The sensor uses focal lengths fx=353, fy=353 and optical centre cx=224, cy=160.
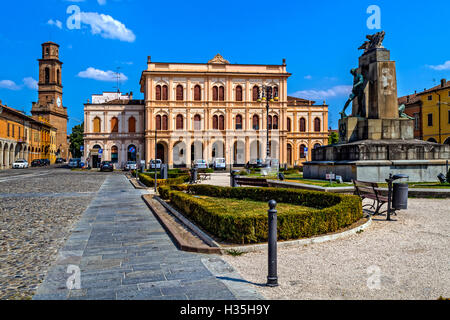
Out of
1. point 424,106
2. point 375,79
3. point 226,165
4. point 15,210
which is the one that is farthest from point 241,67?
point 15,210

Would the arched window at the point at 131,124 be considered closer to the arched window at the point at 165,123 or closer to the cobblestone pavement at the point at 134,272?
the arched window at the point at 165,123

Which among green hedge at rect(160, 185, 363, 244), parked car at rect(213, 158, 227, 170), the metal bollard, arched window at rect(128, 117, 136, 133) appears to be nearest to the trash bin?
green hedge at rect(160, 185, 363, 244)

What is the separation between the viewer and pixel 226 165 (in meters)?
51.6

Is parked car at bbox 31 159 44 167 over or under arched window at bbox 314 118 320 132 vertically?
under

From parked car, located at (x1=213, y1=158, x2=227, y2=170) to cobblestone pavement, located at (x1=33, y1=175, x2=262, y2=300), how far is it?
40.4m

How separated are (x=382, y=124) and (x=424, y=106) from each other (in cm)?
3962

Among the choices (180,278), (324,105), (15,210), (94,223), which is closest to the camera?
(180,278)

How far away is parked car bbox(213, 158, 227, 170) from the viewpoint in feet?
157

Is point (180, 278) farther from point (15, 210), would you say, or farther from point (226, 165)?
point (226, 165)

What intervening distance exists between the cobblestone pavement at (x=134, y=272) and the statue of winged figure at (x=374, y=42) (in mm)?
13735

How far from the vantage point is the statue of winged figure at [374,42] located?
1608cm

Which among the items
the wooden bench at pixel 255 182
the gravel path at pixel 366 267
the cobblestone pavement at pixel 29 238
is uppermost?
the wooden bench at pixel 255 182

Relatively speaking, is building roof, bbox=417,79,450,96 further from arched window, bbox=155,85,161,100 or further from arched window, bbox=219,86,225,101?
arched window, bbox=155,85,161,100

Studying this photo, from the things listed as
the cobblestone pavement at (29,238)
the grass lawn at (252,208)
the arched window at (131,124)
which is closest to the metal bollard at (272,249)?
the cobblestone pavement at (29,238)
